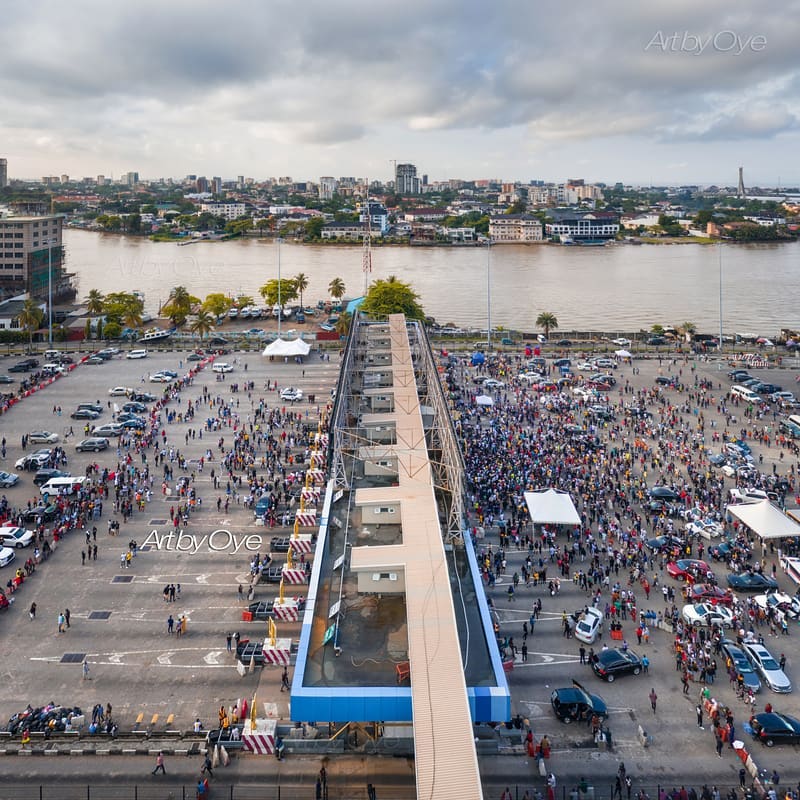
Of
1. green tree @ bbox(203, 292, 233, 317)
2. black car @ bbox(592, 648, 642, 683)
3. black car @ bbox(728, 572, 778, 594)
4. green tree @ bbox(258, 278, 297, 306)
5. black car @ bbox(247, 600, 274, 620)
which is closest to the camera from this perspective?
black car @ bbox(592, 648, 642, 683)

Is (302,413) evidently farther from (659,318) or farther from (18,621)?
(659,318)

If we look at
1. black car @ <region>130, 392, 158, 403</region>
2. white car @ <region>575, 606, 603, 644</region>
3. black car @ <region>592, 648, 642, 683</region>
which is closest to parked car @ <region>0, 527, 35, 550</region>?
black car @ <region>130, 392, 158, 403</region>

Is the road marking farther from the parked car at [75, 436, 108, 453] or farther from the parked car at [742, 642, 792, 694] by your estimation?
the parked car at [75, 436, 108, 453]

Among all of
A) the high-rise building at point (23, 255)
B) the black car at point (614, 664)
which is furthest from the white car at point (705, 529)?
the high-rise building at point (23, 255)

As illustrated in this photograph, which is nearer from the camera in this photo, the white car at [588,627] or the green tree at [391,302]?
the white car at [588,627]

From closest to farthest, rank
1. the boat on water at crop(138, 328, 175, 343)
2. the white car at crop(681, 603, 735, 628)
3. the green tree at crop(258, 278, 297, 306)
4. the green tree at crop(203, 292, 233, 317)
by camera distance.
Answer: the white car at crop(681, 603, 735, 628) → the boat on water at crop(138, 328, 175, 343) → the green tree at crop(203, 292, 233, 317) → the green tree at crop(258, 278, 297, 306)

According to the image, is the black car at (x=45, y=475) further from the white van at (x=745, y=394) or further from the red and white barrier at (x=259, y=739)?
the white van at (x=745, y=394)
